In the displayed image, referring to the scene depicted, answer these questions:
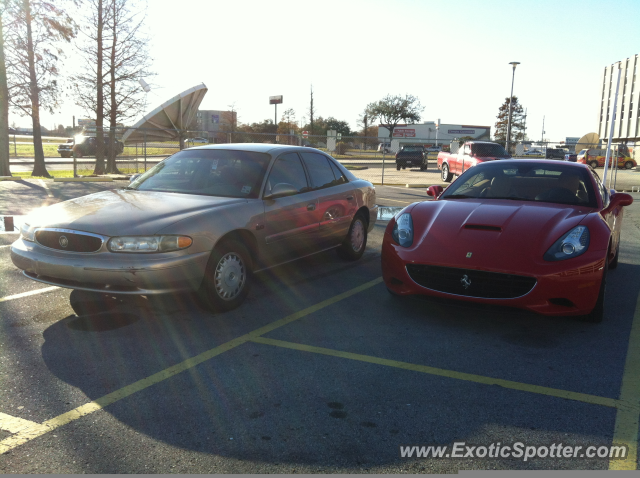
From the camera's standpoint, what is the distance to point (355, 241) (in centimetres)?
755

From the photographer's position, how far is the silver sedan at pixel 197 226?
457 centimetres

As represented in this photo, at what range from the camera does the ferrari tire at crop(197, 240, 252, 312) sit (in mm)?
4938

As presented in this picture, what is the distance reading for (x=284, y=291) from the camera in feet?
20.0

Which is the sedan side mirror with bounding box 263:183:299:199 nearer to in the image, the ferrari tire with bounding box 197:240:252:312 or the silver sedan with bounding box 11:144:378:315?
the silver sedan with bounding box 11:144:378:315

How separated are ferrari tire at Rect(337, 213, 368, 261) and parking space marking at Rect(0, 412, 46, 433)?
4688 mm

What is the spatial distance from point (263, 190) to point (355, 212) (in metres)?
1.96

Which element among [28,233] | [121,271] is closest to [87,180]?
[28,233]

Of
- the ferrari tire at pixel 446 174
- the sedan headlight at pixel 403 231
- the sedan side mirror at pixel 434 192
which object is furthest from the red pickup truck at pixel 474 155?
the sedan headlight at pixel 403 231

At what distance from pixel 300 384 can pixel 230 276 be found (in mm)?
1741

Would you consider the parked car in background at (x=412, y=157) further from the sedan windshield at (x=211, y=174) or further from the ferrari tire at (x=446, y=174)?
the sedan windshield at (x=211, y=174)

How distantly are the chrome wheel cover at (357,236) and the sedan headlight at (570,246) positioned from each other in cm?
308

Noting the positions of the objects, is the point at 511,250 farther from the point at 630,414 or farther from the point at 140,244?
the point at 140,244

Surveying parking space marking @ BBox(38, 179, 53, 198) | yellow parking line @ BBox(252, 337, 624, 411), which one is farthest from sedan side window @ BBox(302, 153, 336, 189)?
parking space marking @ BBox(38, 179, 53, 198)

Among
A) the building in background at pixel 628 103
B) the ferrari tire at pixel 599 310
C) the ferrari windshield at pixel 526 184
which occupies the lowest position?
the ferrari tire at pixel 599 310
